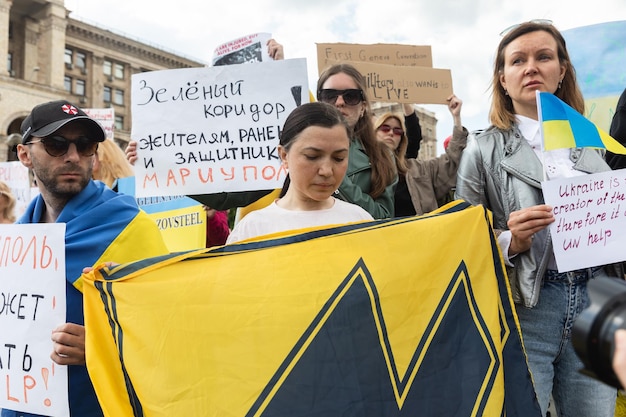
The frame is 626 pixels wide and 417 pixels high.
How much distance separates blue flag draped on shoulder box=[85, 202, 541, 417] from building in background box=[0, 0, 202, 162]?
30.6 m

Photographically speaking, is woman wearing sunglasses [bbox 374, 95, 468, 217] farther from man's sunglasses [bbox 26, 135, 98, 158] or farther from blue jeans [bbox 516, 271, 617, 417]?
man's sunglasses [bbox 26, 135, 98, 158]

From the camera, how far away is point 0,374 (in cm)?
223

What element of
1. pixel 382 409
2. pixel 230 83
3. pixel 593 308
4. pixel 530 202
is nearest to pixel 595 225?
pixel 530 202

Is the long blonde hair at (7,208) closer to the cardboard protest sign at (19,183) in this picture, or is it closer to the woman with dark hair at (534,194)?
the cardboard protest sign at (19,183)

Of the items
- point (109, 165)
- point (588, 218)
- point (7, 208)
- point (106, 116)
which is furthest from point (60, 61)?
point (588, 218)

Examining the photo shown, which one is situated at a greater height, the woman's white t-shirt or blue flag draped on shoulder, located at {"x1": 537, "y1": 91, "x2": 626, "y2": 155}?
blue flag draped on shoulder, located at {"x1": 537, "y1": 91, "x2": 626, "y2": 155}

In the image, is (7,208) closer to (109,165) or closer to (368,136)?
(109,165)

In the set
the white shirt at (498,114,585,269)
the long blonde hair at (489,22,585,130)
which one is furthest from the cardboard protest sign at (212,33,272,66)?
the white shirt at (498,114,585,269)

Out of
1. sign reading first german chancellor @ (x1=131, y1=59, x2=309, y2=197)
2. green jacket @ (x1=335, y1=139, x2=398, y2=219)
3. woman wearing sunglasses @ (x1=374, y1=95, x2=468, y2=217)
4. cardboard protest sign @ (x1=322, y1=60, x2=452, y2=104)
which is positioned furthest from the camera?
cardboard protest sign @ (x1=322, y1=60, x2=452, y2=104)

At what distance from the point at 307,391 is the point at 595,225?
123 centimetres

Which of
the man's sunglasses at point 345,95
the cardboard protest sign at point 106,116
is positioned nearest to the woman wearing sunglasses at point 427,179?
the man's sunglasses at point 345,95

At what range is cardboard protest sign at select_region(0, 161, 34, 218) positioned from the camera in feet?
23.2

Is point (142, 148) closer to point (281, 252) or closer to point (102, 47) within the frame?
point (281, 252)

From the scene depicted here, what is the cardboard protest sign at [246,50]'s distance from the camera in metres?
3.53
